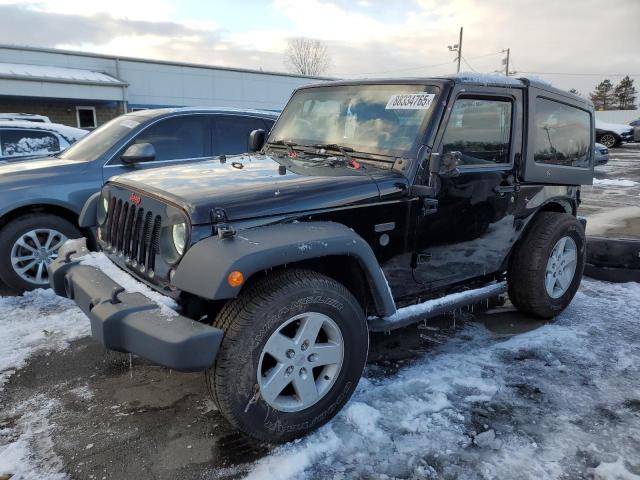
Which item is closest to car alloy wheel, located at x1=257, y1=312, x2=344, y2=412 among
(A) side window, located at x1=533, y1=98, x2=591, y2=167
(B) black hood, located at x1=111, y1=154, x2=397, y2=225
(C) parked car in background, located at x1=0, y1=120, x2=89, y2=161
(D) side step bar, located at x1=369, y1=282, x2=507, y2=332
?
(D) side step bar, located at x1=369, y1=282, x2=507, y2=332

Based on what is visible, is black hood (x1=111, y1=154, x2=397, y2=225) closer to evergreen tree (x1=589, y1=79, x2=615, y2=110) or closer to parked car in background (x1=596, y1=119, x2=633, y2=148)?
parked car in background (x1=596, y1=119, x2=633, y2=148)

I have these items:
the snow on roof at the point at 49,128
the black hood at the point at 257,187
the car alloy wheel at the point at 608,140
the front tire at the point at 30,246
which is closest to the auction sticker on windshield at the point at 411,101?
the black hood at the point at 257,187

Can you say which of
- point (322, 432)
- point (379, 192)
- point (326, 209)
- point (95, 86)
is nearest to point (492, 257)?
point (379, 192)

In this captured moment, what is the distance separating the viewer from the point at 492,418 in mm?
2857

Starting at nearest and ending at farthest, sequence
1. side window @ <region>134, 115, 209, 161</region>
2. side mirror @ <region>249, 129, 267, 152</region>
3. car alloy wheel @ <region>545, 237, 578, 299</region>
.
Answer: car alloy wheel @ <region>545, 237, 578, 299</region> < side mirror @ <region>249, 129, 267, 152</region> < side window @ <region>134, 115, 209, 161</region>

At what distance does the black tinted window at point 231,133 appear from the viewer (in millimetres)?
5645

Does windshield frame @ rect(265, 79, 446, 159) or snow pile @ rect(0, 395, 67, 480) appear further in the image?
windshield frame @ rect(265, 79, 446, 159)

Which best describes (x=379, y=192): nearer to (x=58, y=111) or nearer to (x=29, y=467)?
(x=29, y=467)

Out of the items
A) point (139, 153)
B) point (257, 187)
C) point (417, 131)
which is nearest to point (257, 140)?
point (139, 153)

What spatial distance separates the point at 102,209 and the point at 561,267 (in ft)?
11.9

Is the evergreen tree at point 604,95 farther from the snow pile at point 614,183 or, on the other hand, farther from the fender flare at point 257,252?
the fender flare at point 257,252

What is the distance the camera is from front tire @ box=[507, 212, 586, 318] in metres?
4.01

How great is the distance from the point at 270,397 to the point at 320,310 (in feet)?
1.62

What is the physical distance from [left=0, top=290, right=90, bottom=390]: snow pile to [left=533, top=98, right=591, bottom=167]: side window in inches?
153
